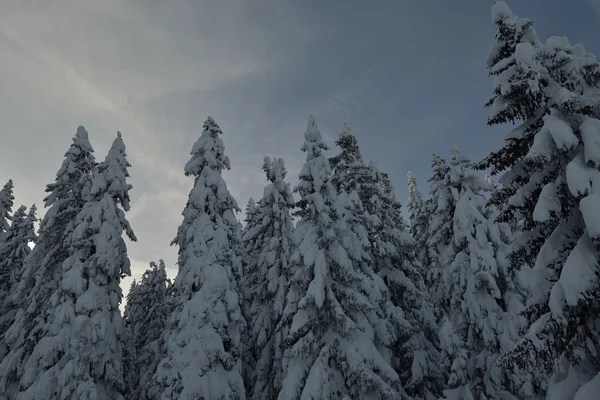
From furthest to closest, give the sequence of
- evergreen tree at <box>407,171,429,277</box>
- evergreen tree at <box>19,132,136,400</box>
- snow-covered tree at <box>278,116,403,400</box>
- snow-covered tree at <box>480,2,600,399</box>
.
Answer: evergreen tree at <box>407,171,429,277</box>, evergreen tree at <box>19,132,136,400</box>, snow-covered tree at <box>278,116,403,400</box>, snow-covered tree at <box>480,2,600,399</box>

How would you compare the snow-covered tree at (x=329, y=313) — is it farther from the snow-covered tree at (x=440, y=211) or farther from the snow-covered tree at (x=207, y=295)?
the snow-covered tree at (x=440, y=211)

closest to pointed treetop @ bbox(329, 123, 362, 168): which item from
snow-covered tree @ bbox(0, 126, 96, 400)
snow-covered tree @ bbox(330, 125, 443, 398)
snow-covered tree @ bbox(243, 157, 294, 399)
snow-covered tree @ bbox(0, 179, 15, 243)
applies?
snow-covered tree @ bbox(330, 125, 443, 398)

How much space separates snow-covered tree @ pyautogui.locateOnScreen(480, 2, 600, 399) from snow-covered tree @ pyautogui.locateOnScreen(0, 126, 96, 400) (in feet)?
70.2

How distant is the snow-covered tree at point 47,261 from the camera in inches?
814

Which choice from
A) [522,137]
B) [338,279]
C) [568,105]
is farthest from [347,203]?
[568,105]

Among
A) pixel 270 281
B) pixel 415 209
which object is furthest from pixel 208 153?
pixel 415 209

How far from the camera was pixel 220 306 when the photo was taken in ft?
62.0

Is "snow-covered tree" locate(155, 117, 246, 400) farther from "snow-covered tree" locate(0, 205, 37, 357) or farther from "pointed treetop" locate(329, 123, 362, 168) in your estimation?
"snow-covered tree" locate(0, 205, 37, 357)

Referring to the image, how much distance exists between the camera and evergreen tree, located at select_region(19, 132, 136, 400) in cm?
1762

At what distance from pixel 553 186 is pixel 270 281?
16.7 metres

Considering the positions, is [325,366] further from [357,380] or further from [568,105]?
[568,105]

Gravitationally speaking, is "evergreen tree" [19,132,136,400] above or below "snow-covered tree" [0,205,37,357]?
below

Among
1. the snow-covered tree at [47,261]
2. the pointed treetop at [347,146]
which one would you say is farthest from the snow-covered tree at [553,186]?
the snow-covered tree at [47,261]

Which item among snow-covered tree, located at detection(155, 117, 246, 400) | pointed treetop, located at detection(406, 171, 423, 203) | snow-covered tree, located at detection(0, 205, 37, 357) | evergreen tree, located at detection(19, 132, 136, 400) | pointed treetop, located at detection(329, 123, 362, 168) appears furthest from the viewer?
pointed treetop, located at detection(406, 171, 423, 203)
